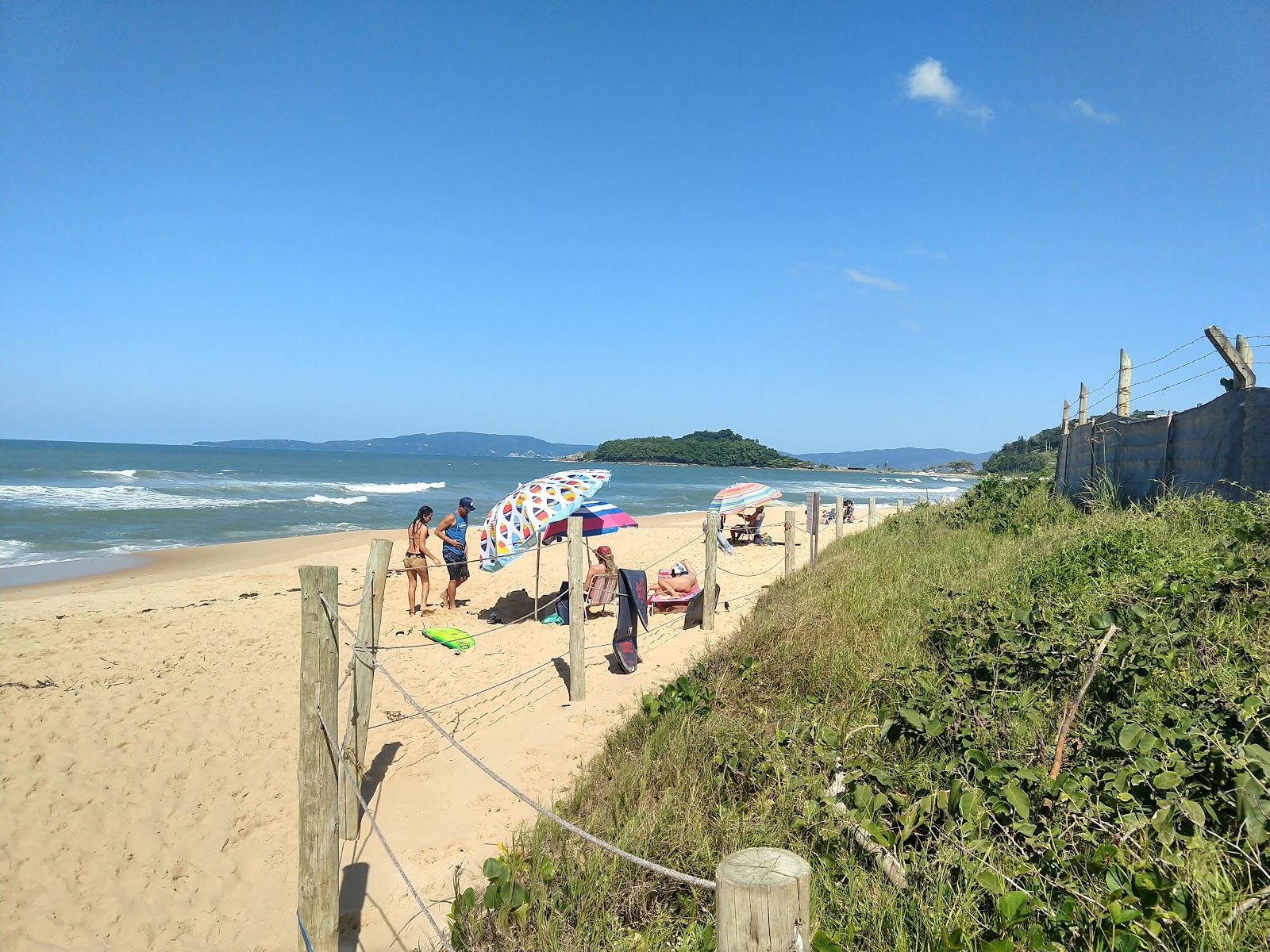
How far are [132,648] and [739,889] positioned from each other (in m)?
9.19

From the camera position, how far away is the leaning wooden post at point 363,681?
15.5 feet

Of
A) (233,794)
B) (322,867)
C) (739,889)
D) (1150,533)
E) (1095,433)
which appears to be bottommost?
(233,794)

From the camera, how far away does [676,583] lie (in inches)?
408

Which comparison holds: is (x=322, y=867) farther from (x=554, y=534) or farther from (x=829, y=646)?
(x=554, y=534)

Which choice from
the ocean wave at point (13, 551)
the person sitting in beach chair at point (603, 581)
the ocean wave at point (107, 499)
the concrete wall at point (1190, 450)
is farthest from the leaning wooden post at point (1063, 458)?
the ocean wave at point (107, 499)

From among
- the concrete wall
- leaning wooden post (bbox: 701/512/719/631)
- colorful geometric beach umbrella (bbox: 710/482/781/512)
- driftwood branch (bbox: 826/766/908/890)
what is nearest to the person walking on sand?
leaning wooden post (bbox: 701/512/719/631)

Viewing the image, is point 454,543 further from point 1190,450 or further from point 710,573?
point 1190,450

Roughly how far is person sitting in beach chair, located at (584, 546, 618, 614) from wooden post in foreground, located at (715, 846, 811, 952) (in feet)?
23.1

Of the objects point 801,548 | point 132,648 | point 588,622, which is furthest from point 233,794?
point 801,548

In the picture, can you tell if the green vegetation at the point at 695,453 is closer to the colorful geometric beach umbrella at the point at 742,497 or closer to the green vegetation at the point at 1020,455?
the green vegetation at the point at 1020,455

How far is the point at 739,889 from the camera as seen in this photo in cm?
165

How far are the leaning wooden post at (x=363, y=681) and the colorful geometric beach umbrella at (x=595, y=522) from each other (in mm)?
4407

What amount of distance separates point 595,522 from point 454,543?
77.9 inches

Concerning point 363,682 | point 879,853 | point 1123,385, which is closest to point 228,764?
point 363,682
